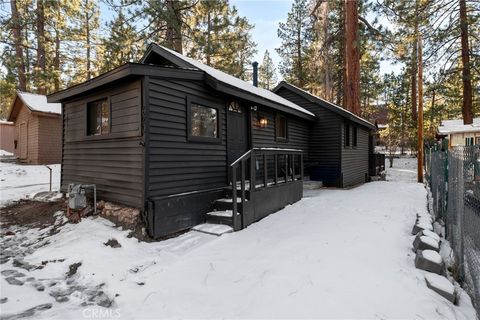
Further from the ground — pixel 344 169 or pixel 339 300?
pixel 344 169

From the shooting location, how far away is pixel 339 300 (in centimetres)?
293

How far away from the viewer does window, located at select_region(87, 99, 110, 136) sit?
6400 millimetres

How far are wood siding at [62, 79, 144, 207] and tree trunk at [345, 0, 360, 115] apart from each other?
12.2 meters

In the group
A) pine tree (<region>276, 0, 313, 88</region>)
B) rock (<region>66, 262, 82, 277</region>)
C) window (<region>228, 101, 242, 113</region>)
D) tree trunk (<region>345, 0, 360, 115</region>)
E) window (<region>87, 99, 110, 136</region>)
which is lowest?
rock (<region>66, 262, 82, 277</region>)

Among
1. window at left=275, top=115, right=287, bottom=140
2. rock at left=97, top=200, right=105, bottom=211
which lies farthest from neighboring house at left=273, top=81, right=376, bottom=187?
rock at left=97, top=200, right=105, bottom=211

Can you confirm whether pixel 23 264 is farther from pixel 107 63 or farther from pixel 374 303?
pixel 107 63

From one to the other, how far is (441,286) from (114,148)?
238 inches

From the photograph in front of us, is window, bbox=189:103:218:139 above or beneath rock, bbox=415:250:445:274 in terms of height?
above

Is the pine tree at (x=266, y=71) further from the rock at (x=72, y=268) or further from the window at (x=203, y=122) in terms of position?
the rock at (x=72, y=268)

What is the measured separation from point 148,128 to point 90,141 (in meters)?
2.56

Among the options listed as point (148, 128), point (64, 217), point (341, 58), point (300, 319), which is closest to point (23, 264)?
point (64, 217)

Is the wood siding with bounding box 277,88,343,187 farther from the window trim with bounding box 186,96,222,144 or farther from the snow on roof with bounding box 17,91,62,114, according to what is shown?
the snow on roof with bounding box 17,91,62,114

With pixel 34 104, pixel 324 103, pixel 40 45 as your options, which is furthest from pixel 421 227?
pixel 40 45

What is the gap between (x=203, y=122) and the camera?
6.50 m
